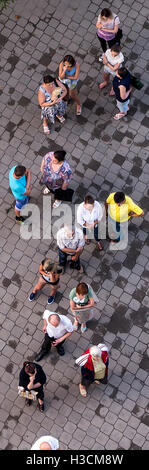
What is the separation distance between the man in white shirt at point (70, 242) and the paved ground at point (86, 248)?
77cm

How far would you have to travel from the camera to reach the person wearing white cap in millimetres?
11191

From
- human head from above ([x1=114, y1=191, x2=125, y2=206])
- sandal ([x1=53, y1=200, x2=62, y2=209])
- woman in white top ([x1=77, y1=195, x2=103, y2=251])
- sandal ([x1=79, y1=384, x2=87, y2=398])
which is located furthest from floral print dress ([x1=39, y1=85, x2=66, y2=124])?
sandal ([x1=79, y1=384, x2=87, y2=398])

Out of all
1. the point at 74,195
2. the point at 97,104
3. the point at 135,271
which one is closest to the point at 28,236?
the point at 74,195

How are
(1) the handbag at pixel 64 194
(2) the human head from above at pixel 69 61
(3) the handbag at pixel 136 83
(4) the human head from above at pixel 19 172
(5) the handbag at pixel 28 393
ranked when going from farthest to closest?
(3) the handbag at pixel 136 83, (1) the handbag at pixel 64 194, (2) the human head from above at pixel 69 61, (4) the human head from above at pixel 19 172, (5) the handbag at pixel 28 393

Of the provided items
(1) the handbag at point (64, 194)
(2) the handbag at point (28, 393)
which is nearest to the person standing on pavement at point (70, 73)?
(1) the handbag at point (64, 194)

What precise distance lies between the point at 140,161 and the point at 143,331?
335cm

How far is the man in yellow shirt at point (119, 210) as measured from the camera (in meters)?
11.9

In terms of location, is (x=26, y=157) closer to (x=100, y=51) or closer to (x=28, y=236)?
(x=28, y=236)

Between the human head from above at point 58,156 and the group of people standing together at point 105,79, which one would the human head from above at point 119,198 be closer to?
the human head from above at point 58,156

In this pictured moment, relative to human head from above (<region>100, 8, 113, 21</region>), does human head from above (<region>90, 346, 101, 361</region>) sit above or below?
below

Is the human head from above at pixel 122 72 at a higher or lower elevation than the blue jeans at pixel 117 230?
higher

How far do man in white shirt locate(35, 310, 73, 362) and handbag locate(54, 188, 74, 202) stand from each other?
2.41m

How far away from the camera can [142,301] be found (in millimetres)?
13148

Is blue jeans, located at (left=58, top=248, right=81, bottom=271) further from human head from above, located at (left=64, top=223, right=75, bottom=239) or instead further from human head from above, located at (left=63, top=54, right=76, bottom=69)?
human head from above, located at (left=63, top=54, right=76, bottom=69)
